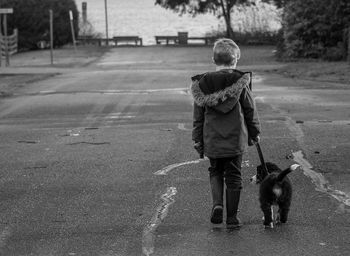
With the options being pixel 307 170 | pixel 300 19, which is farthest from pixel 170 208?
pixel 300 19

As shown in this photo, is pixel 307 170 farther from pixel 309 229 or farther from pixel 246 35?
pixel 246 35

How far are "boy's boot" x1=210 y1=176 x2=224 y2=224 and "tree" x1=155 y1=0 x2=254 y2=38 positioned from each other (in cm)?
3922

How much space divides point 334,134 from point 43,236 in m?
6.08

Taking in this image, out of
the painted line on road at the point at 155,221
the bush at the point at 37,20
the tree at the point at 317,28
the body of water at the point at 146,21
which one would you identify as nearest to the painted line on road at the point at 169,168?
the painted line on road at the point at 155,221

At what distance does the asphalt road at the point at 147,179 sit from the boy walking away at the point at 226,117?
349 mm

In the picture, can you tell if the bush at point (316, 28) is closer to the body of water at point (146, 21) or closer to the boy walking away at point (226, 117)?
the body of water at point (146, 21)

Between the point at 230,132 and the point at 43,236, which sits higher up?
the point at 230,132

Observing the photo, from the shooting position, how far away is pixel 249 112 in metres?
5.95

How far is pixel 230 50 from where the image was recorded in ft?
19.3

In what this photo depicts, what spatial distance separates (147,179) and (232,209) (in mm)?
2244

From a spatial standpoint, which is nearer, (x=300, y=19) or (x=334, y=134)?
(x=334, y=134)

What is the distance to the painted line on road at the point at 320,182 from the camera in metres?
6.98

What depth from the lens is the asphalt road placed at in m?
5.70

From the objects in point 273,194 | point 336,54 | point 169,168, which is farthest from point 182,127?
point 336,54
